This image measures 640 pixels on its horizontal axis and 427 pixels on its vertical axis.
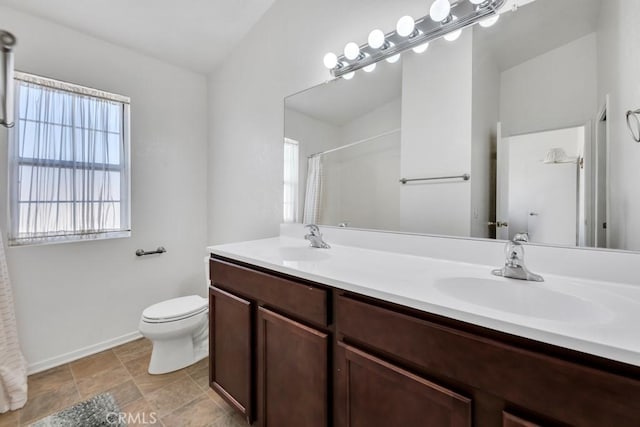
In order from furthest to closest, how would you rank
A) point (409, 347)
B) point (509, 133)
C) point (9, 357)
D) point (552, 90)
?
point (9, 357), point (509, 133), point (552, 90), point (409, 347)

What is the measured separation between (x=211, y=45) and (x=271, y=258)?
204cm

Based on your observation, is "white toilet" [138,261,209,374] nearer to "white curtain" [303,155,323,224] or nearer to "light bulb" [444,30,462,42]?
"white curtain" [303,155,323,224]

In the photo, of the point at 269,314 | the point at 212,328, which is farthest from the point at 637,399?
the point at 212,328

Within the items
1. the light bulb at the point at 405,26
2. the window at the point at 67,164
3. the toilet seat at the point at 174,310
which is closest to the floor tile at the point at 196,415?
the toilet seat at the point at 174,310

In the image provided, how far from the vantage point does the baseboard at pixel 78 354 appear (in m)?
1.80

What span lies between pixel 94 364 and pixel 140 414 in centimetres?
78

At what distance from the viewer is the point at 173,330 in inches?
68.0

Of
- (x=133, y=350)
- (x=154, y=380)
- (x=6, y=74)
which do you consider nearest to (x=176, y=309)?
(x=154, y=380)

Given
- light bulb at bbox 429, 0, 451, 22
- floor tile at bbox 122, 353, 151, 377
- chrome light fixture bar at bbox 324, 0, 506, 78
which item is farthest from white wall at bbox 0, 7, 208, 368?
light bulb at bbox 429, 0, 451, 22

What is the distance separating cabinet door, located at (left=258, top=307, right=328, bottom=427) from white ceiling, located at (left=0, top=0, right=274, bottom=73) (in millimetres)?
2114

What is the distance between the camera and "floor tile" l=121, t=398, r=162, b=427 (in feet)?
4.55

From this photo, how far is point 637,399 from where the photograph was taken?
461 millimetres

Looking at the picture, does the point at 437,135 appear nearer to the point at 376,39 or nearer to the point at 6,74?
the point at 376,39

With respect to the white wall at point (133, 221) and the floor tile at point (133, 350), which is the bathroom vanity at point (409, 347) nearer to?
the floor tile at point (133, 350)
